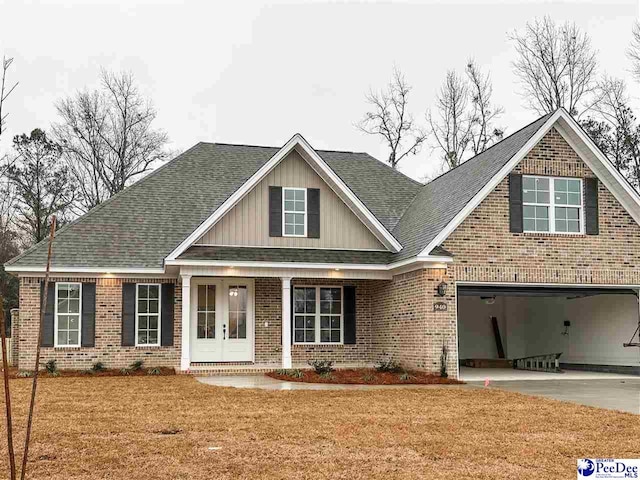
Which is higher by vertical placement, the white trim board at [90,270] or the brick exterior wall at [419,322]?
the white trim board at [90,270]

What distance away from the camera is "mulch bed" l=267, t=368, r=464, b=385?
16.2 metres

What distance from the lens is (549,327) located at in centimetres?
2344

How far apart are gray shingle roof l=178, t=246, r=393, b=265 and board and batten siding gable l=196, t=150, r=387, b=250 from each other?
252 mm

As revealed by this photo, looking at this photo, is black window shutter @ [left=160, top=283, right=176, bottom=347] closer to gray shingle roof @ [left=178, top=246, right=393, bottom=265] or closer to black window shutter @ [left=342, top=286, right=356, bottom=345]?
gray shingle roof @ [left=178, top=246, right=393, bottom=265]

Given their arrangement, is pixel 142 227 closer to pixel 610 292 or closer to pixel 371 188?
pixel 371 188

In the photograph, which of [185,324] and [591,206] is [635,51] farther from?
[185,324]

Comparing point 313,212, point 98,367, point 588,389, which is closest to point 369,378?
point 588,389

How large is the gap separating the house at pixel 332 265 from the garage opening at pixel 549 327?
6cm

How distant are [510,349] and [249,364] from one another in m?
9.55

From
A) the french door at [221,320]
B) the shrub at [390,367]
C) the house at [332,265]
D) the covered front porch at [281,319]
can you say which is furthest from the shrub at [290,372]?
the french door at [221,320]

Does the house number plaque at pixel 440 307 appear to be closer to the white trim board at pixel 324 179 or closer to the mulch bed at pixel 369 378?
the mulch bed at pixel 369 378

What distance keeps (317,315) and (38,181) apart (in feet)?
71.1

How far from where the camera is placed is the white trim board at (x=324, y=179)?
18516 mm
